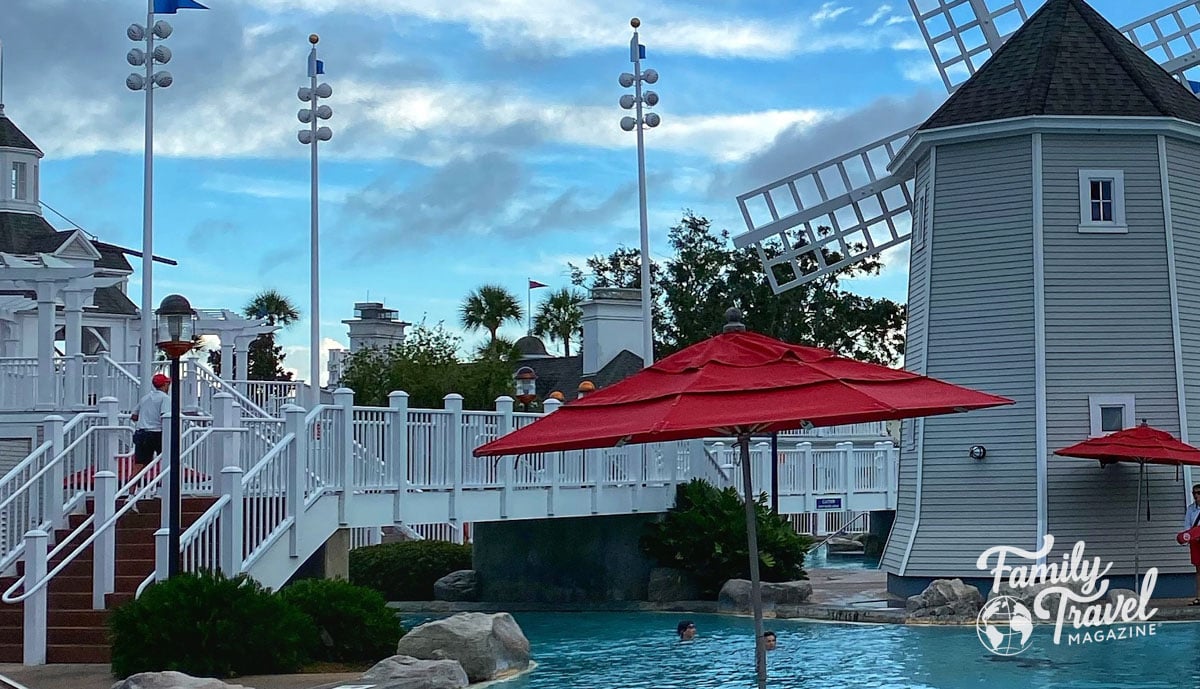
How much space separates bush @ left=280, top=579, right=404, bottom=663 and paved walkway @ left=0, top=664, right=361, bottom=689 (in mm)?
1001

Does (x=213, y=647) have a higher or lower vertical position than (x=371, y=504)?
lower

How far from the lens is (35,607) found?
17.8m

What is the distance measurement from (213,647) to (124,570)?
3.04 m

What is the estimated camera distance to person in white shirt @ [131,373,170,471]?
21750mm

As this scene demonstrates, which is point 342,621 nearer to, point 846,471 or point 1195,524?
point 1195,524

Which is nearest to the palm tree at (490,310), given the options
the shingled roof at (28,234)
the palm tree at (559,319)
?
the palm tree at (559,319)

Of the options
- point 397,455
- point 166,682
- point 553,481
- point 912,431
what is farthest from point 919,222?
point 166,682

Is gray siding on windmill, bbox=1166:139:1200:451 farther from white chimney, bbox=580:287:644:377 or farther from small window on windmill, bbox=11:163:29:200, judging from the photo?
small window on windmill, bbox=11:163:29:200

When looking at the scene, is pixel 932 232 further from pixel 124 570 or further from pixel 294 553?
pixel 124 570

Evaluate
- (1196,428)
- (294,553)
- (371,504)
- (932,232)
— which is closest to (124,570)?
(294,553)

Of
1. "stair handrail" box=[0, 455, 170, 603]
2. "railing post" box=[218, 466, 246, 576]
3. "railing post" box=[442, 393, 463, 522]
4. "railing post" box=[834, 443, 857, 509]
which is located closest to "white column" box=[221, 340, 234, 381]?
"railing post" box=[834, 443, 857, 509]

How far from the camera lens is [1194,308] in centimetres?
2712

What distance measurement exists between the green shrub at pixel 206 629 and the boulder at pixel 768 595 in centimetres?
1135

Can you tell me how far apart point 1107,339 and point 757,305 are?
33.4 meters
